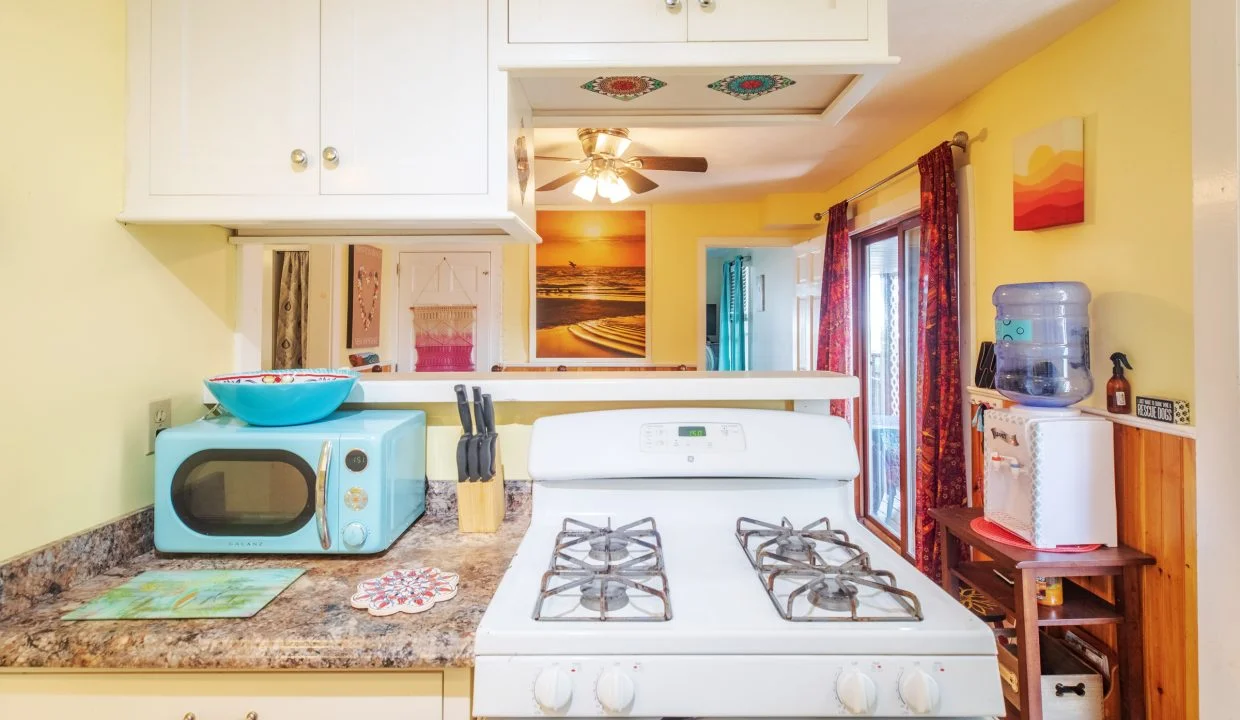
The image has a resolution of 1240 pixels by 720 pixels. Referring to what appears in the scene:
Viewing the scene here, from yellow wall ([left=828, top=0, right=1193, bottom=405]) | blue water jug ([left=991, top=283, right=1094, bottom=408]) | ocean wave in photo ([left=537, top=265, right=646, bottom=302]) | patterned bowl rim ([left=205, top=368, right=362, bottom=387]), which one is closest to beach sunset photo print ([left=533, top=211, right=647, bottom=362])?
ocean wave in photo ([left=537, top=265, right=646, bottom=302])

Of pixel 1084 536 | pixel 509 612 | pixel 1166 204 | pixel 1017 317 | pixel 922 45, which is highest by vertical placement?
pixel 922 45

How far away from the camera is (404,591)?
3.29ft

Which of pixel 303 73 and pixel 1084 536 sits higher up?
pixel 303 73

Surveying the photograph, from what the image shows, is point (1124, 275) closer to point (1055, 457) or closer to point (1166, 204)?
point (1166, 204)

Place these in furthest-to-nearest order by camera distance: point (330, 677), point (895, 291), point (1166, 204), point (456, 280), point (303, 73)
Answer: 1. point (456, 280)
2. point (895, 291)
3. point (1166, 204)
4. point (303, 73)
5. point (330, 677)

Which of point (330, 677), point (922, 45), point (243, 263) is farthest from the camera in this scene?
point (922, 45)

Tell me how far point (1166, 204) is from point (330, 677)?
227 cm

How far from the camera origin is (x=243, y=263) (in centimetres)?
152

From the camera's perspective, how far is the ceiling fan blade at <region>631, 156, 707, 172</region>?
3133mm

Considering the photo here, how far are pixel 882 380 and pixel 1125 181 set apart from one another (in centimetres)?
220

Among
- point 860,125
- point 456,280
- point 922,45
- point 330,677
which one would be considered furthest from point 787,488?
point 456,280

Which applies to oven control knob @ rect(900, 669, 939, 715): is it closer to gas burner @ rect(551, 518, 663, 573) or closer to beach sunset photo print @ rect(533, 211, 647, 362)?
gas burner @ rect(551, 518, 663, 573)

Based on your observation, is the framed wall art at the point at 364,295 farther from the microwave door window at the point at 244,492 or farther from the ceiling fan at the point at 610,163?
the microwave door window at the point at 244,492

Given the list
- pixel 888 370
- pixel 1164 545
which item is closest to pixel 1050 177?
pixel 1164 545
